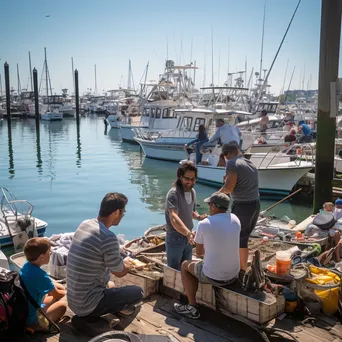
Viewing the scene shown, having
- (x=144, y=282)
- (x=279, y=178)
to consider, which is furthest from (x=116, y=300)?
(x=279, y=178)

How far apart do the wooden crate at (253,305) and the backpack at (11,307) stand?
5.88 feet

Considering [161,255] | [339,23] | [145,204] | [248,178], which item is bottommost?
[145,204]

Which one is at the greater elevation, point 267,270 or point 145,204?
point 267,270

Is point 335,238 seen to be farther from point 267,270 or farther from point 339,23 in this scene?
point 339,23

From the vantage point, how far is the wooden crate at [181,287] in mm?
4180

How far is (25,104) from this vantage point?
226ft

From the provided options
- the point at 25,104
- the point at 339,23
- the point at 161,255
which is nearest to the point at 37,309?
the point at 161,255

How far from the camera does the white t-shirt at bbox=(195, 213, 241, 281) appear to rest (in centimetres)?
384

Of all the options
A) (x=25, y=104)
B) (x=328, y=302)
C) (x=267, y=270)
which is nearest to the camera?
(x=328, y=302)

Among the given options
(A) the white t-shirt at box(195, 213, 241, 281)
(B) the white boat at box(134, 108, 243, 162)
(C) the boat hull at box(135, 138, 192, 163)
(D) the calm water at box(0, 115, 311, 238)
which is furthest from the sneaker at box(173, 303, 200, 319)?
(C) the boat hull at box(135, 138, 192, 163)

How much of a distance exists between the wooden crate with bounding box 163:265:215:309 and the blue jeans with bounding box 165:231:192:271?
10cm

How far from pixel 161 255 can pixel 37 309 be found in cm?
210

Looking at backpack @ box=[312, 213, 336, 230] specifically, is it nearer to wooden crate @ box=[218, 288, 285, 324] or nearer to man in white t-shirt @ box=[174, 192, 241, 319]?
wooden crate @ box=[218, 288, 285, 324]

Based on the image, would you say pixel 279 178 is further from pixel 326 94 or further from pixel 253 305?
pixel 253 305
